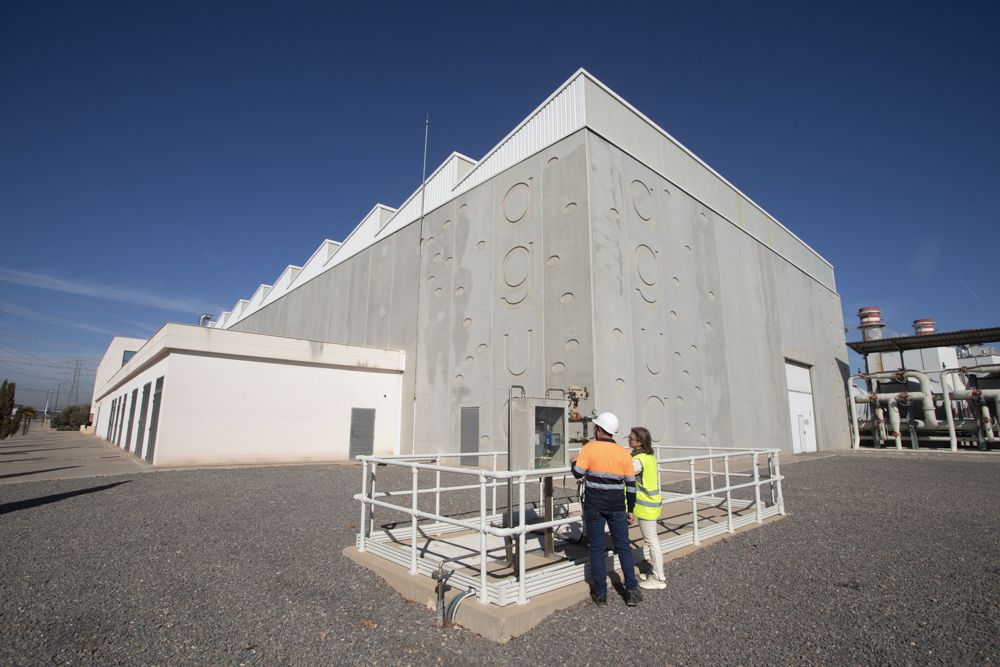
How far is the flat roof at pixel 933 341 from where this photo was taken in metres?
27.7

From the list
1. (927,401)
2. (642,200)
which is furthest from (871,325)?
(642,200)

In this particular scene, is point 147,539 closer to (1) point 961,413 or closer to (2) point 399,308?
(2) point 399,308

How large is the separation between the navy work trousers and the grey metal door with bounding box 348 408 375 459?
16.6 meters

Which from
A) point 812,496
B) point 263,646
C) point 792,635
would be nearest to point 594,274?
point 812,496

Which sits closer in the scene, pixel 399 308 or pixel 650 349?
pixel 650 349

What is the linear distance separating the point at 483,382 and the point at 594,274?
18.4 ft

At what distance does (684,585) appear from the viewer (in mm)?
4828

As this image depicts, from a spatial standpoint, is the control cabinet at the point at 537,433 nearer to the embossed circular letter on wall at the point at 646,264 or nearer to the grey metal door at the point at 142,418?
the embossed circular letter on wall at the point at 646,264

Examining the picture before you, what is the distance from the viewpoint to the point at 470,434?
17.1 metres

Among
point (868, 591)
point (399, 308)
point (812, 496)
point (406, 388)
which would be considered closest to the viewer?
point (868, 591)

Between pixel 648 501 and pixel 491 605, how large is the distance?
76.6 inches

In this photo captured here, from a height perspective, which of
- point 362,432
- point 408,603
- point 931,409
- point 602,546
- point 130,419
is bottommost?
point 408,603

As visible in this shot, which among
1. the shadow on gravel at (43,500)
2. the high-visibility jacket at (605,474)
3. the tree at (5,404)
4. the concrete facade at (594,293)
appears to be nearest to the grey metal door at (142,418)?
the shadow on gravel at (43,500)

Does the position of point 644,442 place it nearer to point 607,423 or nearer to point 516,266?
point 607,423
